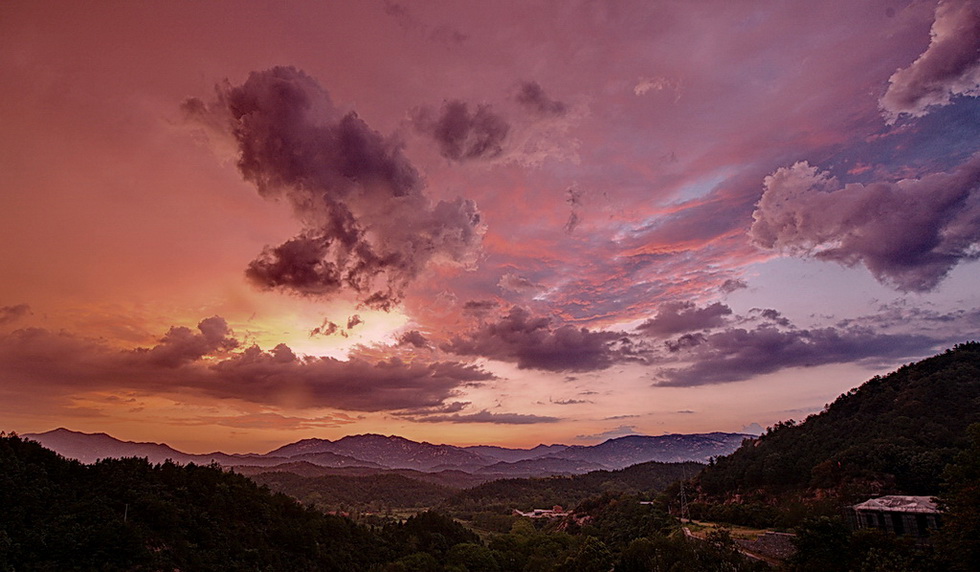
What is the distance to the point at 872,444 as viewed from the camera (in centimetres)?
6556

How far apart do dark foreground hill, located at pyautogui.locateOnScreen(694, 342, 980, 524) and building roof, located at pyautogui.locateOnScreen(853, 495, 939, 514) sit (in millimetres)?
12125

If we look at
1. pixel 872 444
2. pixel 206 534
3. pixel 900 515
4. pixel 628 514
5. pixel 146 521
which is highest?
pixel 872 444

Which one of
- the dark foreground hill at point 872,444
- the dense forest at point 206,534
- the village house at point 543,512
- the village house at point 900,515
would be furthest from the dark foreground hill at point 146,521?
the village house at point 543,512

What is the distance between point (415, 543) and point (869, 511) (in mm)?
65122

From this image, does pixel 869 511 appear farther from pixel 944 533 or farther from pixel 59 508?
pixel 59 508

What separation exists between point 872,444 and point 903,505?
1284 inches

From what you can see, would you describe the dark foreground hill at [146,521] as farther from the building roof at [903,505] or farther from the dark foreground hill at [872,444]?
the dark foreground hill at [872,444]

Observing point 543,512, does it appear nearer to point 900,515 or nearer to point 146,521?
point 900,515

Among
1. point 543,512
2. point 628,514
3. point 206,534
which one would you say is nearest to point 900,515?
point 628,514

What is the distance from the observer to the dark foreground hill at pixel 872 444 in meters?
57.9

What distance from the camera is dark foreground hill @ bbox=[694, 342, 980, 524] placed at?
5792 cm

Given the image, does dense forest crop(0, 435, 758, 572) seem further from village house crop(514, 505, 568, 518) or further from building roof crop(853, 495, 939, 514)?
village house crop(514, 505, 568, 518)

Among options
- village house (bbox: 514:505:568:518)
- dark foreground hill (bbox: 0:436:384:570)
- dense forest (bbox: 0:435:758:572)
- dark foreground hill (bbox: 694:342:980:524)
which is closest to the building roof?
dark foreground hill (bbox: 694:342:980:524)

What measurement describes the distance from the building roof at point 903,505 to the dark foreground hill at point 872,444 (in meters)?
12.1
